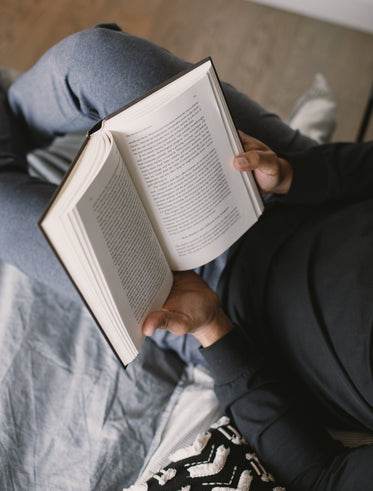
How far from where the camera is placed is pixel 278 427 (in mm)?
639

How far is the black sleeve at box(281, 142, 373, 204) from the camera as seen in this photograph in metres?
0.75

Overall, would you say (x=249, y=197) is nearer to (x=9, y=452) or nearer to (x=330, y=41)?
(x=9, y=452)

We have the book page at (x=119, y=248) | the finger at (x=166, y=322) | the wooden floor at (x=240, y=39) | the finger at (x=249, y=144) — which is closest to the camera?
the book page at (x=119, y=248)

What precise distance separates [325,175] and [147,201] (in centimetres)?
38

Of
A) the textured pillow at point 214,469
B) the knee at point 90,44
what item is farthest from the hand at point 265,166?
the textured pillow at point 214,469

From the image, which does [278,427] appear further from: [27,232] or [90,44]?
[90,44]

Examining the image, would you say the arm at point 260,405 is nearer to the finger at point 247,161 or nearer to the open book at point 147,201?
the open book at point 147,201

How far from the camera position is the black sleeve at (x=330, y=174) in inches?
29.7

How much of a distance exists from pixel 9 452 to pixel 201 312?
1.20 ft

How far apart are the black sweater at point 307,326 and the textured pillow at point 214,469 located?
0.03 metres

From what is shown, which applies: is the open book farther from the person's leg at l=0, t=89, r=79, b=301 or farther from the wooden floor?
the wooden floor

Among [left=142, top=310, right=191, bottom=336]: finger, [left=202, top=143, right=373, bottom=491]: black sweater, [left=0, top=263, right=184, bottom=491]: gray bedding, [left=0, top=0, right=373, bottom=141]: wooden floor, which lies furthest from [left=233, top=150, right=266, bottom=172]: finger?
[left=0, top=0, right=373, bottom=141]: wooden floor

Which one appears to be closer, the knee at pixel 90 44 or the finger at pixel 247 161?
the finger at pixel 247 161

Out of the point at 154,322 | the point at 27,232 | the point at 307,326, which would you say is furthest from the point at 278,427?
the point at 27,232
